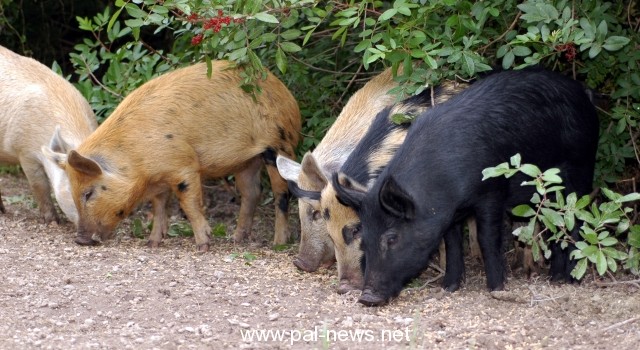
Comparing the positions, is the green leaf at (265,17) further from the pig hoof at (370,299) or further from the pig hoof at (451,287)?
the pig hoof at (451,287)

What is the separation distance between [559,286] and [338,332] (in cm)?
182

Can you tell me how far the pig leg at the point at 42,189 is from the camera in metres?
9.13

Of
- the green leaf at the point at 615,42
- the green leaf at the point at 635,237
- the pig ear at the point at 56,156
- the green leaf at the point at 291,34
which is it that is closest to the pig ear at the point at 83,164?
the pig ear at the point at 56,156

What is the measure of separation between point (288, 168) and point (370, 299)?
5.42ft

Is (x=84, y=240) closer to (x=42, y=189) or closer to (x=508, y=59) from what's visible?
(x=42, y=189)

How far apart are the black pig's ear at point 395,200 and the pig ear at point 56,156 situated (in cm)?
309

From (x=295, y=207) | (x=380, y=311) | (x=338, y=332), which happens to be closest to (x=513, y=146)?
(x=380, y=311)

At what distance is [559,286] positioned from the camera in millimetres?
6797

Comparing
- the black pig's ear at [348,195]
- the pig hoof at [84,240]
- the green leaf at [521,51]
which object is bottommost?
the pig hoof at [84,240]

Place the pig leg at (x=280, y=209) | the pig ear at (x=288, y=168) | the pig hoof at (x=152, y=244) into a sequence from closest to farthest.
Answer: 1. the pig ear at (x=288, y=168)
2. the pig hoof at (x=152, y=244)
3. the pig leg at (x=280, y=209)

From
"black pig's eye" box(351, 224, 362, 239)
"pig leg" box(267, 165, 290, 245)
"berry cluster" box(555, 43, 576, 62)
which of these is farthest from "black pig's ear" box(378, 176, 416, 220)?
"pig leg" box(267, 165, 290, 245)

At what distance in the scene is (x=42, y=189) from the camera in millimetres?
9156

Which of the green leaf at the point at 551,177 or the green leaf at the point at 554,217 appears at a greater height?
the green leaf at the point at 551,177

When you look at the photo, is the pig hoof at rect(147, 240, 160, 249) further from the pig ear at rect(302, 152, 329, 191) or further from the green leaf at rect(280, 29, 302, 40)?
the green leaf at rect(280, 29, 302, 40)
